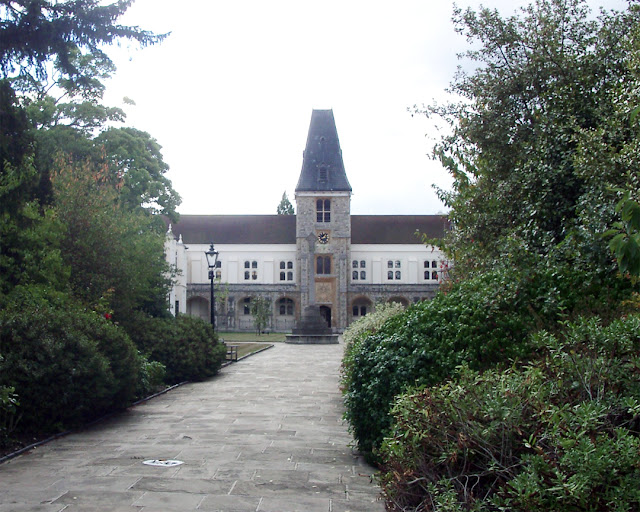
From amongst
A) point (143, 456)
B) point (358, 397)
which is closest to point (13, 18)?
point (143, 456)

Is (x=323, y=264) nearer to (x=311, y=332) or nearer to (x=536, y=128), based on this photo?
(x=311, y=332)

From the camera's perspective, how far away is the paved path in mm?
5984

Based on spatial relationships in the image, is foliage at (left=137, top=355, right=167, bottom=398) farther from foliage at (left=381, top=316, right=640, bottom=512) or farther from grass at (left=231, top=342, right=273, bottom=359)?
grass at (left=231, top=342, right=273, bottom=359)

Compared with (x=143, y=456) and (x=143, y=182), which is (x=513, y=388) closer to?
(x=143, y=456)

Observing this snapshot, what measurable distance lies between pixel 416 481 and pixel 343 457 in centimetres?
348

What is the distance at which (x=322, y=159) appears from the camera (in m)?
63.9

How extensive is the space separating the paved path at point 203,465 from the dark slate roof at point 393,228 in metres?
56.1

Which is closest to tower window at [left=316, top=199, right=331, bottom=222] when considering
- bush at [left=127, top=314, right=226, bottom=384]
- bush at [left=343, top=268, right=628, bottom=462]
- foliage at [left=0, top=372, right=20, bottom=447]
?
bush at [left=127, top=314, right=226, bottom=384]

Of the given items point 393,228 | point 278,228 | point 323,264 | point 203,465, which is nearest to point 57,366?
point 203,465

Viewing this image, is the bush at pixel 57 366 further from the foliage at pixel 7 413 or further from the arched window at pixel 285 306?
the arched window at pixel 285 306

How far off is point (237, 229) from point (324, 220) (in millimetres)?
10287

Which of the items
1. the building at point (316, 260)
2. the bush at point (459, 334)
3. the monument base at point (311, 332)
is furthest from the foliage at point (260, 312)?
the bush at point (459, 334)

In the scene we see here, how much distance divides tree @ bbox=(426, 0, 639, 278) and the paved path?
3.90 metres

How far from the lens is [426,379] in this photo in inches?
265
